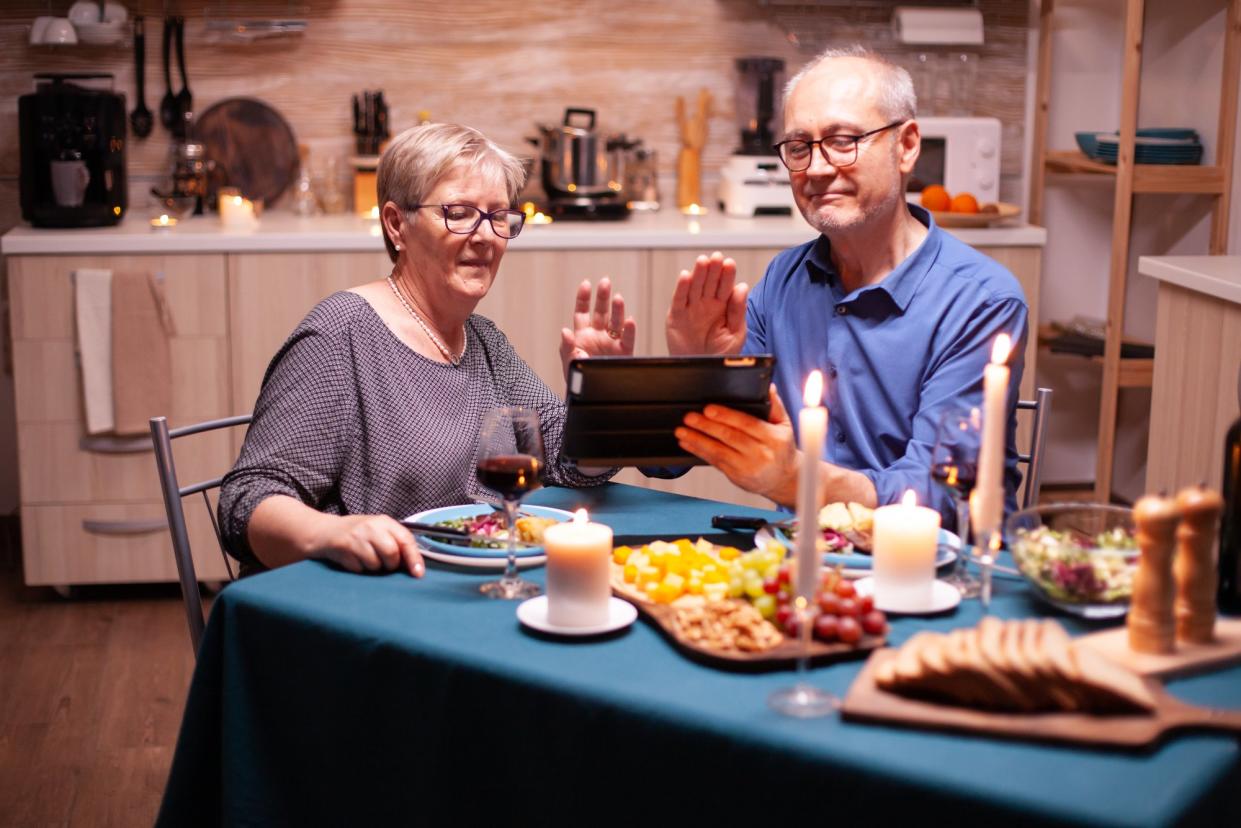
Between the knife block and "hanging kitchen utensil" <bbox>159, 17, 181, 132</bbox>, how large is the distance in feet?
1.77

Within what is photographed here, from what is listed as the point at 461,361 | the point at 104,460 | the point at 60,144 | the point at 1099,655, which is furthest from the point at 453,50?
the point at 1099,655

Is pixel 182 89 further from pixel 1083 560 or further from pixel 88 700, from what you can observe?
pixel 1083 560

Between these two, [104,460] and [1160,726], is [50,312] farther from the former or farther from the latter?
[1160,726]

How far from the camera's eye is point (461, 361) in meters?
2.19

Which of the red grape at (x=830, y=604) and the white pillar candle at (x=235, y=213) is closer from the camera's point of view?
the red grape at (x=830, y=604)

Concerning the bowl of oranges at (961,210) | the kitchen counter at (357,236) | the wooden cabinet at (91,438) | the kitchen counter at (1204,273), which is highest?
the bowl of oranges at (961,210)

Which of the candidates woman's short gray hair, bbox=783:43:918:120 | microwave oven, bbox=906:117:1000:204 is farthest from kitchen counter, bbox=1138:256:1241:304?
microwave oven, bbox=906:117:1000:204

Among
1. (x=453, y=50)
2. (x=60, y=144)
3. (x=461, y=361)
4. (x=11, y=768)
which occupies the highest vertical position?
(x=453, y=50)

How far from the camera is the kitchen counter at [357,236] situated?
3566 millimetres

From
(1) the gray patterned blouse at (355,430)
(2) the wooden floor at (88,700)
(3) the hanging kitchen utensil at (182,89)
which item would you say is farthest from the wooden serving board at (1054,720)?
(3) the hanging kitchen utensil at (182,89)

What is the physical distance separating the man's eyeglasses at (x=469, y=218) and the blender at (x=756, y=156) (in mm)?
2049

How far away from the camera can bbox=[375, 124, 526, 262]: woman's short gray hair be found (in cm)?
213

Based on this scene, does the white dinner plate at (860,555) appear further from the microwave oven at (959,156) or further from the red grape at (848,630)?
the microwave oven at (959,156)

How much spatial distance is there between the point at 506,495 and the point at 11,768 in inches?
67.9
